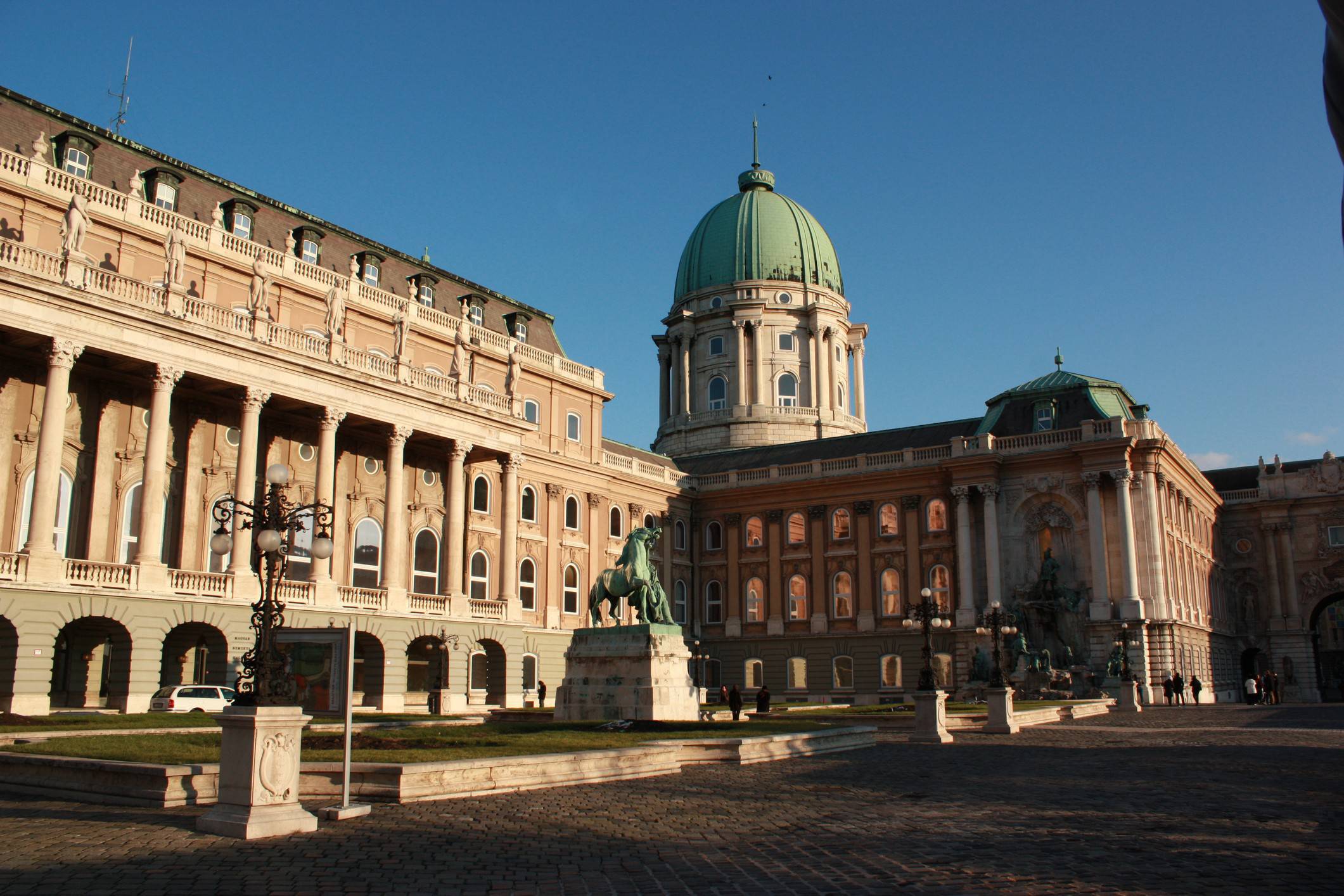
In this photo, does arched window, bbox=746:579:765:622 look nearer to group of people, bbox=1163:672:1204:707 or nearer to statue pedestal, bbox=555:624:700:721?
group of people, bbox=1163:672:1204:707

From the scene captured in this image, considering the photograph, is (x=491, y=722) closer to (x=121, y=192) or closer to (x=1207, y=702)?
(x=121, y=192)

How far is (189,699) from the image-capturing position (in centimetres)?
3491

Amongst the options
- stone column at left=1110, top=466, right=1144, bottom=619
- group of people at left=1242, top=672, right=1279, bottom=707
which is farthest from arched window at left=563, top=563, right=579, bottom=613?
group of people at left=1242, top=672, right=1279, bottom=707

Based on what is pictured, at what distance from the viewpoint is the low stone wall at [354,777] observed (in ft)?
51.8

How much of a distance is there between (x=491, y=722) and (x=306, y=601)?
32.4 feet

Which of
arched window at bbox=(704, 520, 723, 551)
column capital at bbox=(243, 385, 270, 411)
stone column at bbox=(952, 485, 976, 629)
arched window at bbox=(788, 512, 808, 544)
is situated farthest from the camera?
arched window at bbox=(704, 520, 723, 551)

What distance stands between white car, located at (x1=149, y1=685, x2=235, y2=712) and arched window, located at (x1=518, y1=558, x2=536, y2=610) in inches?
933

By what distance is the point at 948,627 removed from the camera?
6312 cm

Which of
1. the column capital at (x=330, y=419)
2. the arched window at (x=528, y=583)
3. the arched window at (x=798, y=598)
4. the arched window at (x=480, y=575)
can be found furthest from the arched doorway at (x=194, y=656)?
the arched window at (x=798, y=598)

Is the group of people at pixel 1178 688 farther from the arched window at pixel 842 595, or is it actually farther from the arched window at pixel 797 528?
the arched window at pixel 797 528

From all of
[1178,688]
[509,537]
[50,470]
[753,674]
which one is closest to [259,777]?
[50,470]

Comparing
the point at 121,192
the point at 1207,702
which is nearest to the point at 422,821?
the point at 121,192

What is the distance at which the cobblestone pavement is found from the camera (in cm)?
1050

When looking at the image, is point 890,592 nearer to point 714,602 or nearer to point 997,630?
point 714,602
